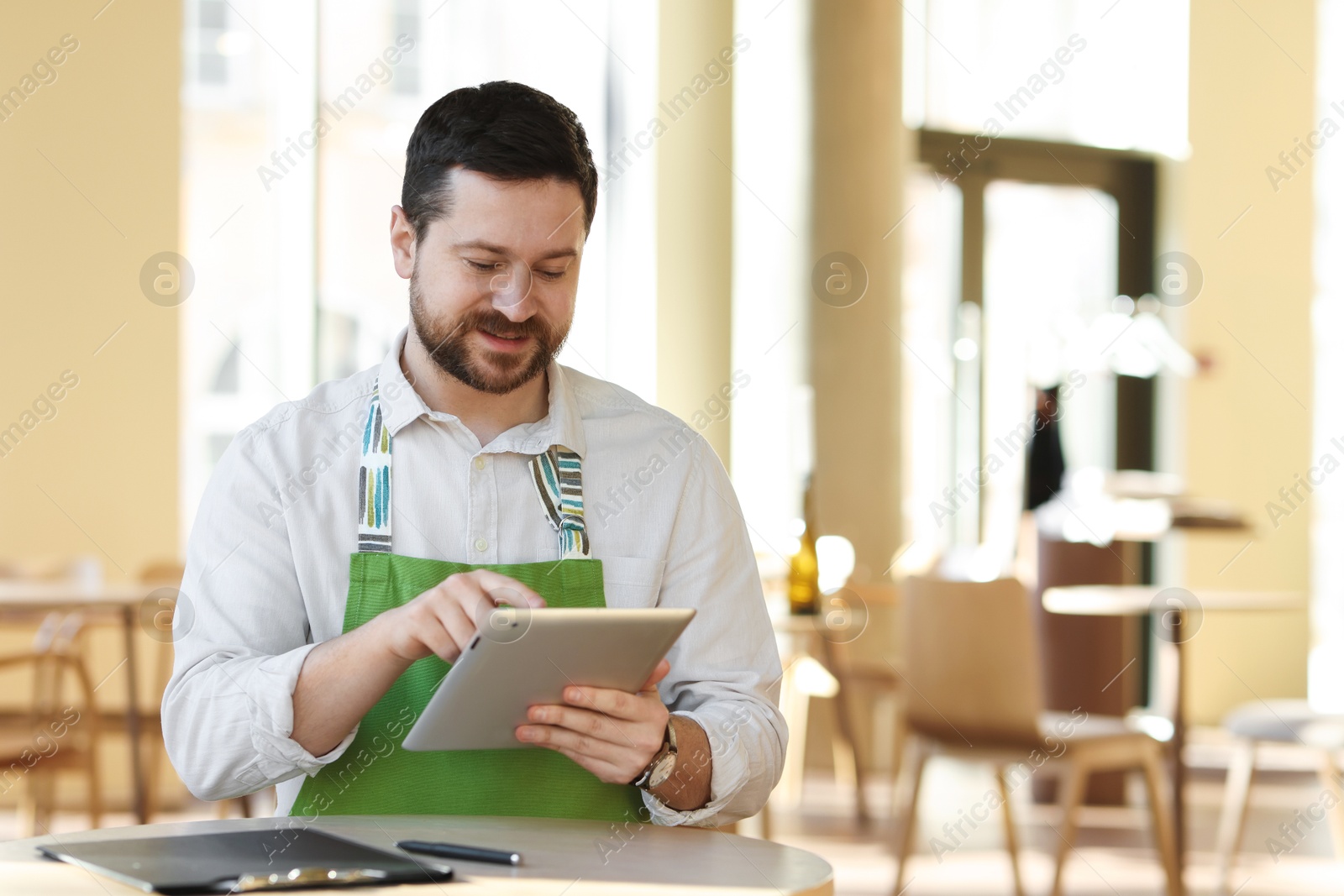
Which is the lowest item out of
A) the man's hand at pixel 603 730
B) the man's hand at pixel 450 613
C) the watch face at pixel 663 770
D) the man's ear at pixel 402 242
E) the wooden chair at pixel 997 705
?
the wooden chair at pixel 997 705

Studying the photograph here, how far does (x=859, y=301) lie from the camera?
6.27 metres

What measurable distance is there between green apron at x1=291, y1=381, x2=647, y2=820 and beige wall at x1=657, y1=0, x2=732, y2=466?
4.82m

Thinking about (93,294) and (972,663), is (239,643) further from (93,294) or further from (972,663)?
(93,294)

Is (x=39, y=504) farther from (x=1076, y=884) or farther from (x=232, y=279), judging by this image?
(x=1076, y=884)

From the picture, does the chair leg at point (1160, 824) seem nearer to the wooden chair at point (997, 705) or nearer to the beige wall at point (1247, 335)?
the wooden chair at point (997, 705)

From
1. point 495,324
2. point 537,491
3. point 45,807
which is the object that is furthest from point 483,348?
point 45,807

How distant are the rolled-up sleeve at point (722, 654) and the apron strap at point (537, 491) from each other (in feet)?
0.41

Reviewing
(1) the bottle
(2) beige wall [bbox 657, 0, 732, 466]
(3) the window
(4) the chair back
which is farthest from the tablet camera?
(2) beige wall [bbox 657, 0, 732, 466]

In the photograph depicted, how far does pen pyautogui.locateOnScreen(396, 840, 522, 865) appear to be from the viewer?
3.94 feet

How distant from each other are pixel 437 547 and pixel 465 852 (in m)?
0.50

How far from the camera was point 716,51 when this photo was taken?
21.5ft

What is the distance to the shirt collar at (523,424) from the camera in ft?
5.50

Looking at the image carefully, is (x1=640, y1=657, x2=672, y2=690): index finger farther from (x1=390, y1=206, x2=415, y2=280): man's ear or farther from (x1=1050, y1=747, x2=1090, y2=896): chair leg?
(x1=1050, y1=747, x2=1090, y2=896): chair leg

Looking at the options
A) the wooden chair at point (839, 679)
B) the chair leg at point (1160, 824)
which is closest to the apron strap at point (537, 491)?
the chair leg at point (1160, 824)
